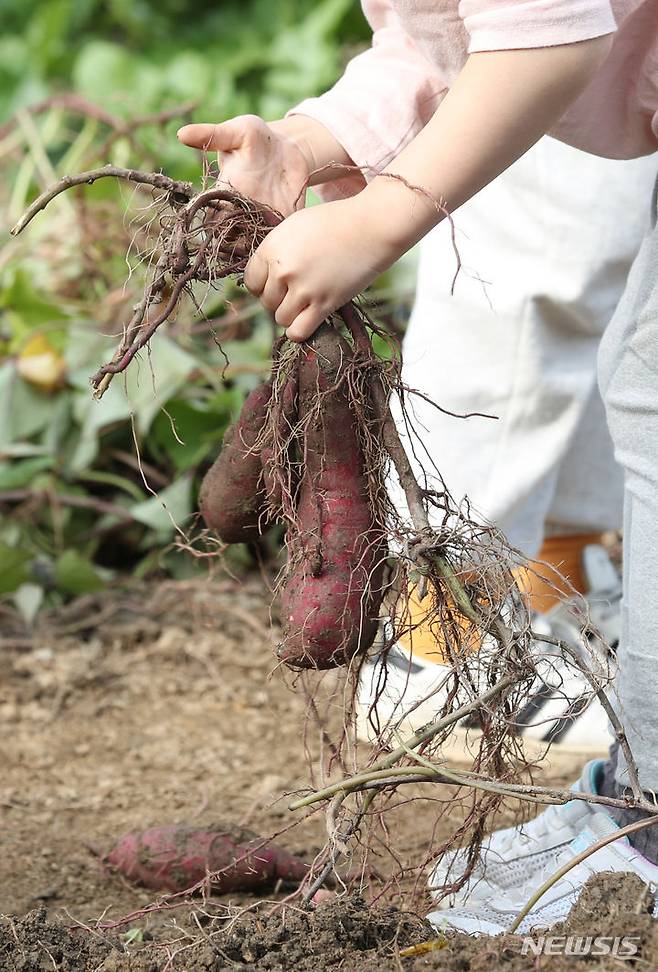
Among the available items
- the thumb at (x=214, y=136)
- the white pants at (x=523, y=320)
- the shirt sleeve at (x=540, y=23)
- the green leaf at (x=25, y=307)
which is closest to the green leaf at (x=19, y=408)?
the green leaf at (x=25, y=307)

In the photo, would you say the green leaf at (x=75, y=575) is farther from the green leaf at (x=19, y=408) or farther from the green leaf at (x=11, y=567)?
the green leaf at (x=19, y=408)

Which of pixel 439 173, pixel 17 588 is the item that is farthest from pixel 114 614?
pixel 439 173

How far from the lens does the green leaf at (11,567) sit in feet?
7.23

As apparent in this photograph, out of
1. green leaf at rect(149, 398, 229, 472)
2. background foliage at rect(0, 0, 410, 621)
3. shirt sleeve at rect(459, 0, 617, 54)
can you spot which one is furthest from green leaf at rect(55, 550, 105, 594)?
shirt sleeve at rect(459, 0, 617, 54)

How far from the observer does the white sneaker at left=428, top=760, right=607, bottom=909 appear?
131 cm

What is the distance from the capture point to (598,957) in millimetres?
977

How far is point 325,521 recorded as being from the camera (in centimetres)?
121

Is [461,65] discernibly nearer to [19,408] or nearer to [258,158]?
[258,158]

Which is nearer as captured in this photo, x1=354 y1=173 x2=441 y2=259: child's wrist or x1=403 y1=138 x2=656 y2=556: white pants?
x1=354 y1=173 x2=441 y2=259: child's wrist

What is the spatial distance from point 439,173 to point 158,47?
155 inches

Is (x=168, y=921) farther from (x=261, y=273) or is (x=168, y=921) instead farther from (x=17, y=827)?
(x=261, y=273)

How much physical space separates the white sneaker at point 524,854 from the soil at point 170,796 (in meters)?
0.07

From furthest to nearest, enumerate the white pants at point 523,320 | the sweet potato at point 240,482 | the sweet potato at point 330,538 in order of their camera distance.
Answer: the white pants at point 523,320 → the sweet potato at point 240,482 → the sweet potato at point 330,538

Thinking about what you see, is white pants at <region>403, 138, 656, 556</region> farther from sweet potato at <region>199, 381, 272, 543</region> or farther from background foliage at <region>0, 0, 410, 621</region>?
sweet potato at <region>199, 381, 272, 543</region>
